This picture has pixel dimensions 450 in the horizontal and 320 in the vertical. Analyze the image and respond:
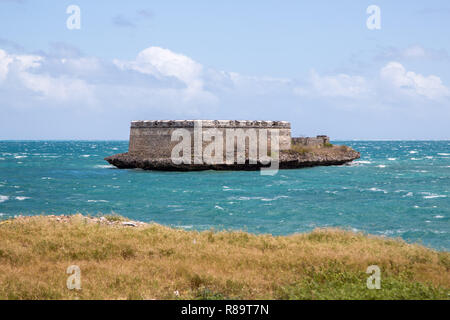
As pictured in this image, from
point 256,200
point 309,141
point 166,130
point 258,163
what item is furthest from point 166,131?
point 256,200

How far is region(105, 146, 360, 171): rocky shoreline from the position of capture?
42.2m

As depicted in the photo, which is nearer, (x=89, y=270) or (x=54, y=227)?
(x=89, y=270)

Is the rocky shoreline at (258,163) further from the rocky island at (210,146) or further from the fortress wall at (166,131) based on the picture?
the fortress wall at (166,131)

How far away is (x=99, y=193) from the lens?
93.9 feet

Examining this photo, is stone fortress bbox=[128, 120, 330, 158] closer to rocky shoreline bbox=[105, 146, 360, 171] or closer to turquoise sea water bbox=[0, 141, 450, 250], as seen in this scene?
rocky shoreline bbox=[105, 146, 360, 171]

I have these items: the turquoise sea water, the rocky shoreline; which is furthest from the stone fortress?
the turquoise sea water

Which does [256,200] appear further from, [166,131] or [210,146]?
[166,131]

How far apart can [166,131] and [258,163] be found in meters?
8.82

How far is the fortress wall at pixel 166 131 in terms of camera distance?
42.7 meters

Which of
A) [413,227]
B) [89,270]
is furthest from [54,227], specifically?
[413,227]

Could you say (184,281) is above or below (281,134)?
below

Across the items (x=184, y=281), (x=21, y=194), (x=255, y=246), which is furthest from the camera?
(x=21, y=194)
